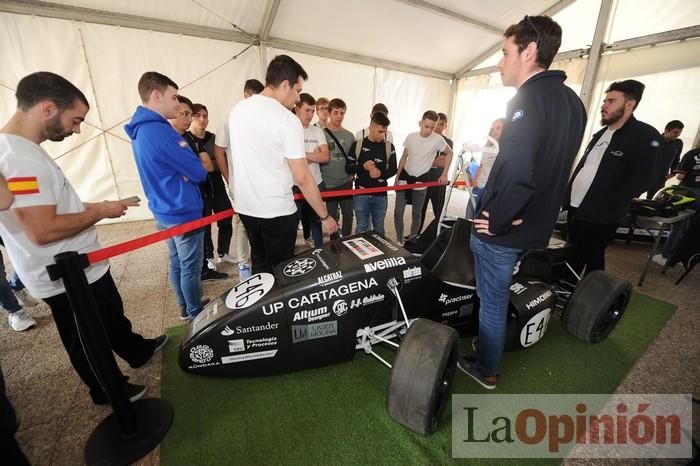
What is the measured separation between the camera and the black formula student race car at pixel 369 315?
1.46 m

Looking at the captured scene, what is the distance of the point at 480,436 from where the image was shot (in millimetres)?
1589

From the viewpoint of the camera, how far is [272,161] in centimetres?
185

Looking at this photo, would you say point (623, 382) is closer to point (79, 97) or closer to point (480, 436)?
point (480, 436)

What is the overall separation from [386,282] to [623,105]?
2.28m

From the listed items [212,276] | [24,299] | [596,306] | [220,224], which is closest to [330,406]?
Result: [596,306]

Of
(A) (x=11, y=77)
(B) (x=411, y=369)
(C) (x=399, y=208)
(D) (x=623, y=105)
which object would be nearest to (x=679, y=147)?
(D) (x=623, y=105)

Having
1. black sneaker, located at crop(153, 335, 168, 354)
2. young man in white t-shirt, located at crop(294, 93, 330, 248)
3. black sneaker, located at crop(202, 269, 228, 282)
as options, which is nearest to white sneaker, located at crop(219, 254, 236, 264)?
black sneaker, located at crop(202, 269, 228, 282)

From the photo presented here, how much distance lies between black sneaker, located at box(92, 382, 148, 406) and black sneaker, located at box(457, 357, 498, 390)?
1.96 metres

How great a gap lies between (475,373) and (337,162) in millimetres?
2670

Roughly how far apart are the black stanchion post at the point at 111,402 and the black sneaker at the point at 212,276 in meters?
1.65

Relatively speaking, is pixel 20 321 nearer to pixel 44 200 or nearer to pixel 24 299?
pixel 24 299

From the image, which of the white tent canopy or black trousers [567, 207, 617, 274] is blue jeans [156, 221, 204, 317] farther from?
the white tent canopy

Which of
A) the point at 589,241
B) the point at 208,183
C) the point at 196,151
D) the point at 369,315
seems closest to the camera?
the point at 369,315

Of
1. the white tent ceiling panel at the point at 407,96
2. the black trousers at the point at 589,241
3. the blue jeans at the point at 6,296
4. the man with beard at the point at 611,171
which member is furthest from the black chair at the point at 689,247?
the blue jeans at the point at 6,296
